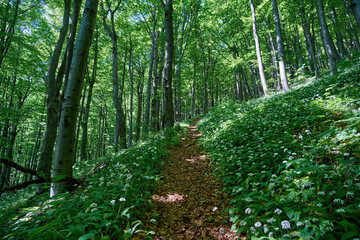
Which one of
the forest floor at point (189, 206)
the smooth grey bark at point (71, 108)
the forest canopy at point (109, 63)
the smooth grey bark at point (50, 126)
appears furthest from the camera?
the smooth grey bark at point (50, 126)

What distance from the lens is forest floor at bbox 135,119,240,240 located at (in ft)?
8.55

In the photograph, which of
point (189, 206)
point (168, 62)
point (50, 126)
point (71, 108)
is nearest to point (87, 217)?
point (189, 206)

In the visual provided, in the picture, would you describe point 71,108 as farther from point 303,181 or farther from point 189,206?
point 303,181

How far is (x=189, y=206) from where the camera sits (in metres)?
3.39

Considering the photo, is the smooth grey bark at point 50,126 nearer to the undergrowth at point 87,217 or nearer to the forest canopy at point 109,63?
the forest canopy at point 109,63

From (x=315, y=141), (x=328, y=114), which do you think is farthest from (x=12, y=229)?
(x=328, y=114)

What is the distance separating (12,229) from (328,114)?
7.15 metres

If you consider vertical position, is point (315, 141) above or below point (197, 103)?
below

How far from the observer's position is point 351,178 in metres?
2.17

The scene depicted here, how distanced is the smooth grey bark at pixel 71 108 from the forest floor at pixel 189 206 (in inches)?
85.3

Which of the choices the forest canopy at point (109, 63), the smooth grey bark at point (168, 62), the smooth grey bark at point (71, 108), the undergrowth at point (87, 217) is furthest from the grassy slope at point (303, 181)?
the smooth grey bark at point (168, 62)

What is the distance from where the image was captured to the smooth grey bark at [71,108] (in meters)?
3.53

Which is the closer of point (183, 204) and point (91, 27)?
point (183, 204)

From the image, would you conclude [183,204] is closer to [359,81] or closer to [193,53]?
[359,81]
